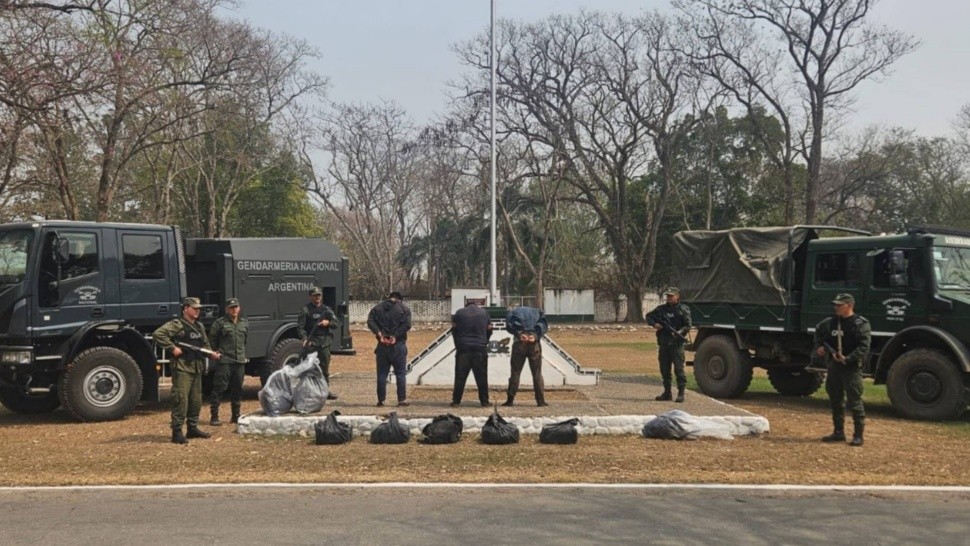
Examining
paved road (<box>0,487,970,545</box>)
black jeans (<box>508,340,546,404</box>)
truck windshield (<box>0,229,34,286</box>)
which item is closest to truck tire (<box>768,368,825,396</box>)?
black jeans (<box>508,340,546,404</box>)

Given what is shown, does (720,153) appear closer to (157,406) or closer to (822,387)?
(822,387)

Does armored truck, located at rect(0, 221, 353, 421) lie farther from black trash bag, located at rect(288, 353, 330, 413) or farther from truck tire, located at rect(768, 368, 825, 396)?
truck tire, located at rect(768, 368, 825, 396)

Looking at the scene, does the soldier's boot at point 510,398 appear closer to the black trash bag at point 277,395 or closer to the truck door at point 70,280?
the black trash bag at point 277,395

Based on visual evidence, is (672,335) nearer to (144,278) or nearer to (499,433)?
(499,433)

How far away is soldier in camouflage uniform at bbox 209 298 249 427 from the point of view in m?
11.4

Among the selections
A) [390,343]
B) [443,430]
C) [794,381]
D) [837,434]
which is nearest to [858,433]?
[837,434]

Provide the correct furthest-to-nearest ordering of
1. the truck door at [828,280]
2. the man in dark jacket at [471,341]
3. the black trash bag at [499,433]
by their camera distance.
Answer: the truck door at [828,280] → the man in dark jacket at [471,341] → the black trash bag at [499,433]

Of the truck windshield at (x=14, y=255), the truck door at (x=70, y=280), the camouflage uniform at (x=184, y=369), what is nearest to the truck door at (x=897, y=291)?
the camouflage uniform at (x=184, y=369)

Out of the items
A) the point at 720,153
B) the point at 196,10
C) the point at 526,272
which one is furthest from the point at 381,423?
the point at 526,272

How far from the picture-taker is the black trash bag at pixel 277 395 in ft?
36.8

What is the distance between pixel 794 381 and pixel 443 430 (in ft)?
28.6

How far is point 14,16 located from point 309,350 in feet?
23.4

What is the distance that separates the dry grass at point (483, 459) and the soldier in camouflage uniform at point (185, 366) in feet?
1.08

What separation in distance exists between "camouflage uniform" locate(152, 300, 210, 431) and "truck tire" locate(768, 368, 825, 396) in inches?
404
